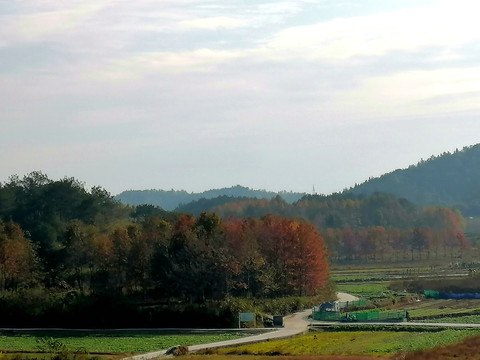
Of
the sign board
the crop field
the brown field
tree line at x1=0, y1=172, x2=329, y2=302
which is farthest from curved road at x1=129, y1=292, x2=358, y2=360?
the brown field

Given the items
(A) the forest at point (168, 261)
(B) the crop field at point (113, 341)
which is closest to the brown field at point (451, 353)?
(B) the crop field at point (113, 341)

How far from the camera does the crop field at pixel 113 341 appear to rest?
48781mm

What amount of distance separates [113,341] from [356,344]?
15264mm

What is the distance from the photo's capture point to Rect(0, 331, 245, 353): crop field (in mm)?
48781

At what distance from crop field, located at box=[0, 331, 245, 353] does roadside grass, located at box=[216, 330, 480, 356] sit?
523 centimetres

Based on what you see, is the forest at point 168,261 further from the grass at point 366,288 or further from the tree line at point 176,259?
the grass at point 366,288

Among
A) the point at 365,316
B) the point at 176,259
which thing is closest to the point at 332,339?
the point at 365,316

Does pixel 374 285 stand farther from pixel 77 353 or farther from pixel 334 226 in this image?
pixel 334 226

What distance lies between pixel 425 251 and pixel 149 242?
80.6 meters

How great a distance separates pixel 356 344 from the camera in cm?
4578

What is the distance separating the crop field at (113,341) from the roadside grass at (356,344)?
5.23 meters

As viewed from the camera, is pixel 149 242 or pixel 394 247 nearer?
pixel 149 242

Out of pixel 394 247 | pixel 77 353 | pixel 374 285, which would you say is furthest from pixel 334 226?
pixel 77 353

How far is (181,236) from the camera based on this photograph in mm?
65438
